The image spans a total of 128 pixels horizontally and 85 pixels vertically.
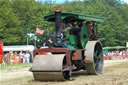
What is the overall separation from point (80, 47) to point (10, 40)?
117ft

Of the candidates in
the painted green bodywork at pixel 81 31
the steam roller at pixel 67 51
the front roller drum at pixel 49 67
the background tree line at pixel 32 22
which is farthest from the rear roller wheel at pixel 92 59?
the background tree line at pixel 32 22

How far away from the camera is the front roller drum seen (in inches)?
389

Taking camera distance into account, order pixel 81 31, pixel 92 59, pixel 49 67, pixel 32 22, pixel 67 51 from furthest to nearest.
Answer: pixel 32 22 < pixel 81 31 < pixel 92 59 < pixel 67 51 < pixel 49 67

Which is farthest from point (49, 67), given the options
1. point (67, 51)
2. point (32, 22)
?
point (32, 22)

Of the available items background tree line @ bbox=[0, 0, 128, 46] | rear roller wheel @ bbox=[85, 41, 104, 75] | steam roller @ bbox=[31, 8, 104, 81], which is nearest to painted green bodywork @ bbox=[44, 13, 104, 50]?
steam roller @ bbox=[31, 8, 104, 81]

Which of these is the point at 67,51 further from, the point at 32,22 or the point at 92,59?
the point at 32,22

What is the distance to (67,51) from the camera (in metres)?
10.4

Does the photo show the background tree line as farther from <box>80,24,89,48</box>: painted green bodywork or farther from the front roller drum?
the front roller drum

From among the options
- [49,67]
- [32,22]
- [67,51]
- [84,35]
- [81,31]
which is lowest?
[49,67]

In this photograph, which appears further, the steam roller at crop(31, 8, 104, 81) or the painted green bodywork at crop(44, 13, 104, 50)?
the painted green bodywork at crop(44, 13, 104, 50)

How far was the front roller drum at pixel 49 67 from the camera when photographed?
9.88 m

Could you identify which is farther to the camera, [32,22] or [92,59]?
[32,22]

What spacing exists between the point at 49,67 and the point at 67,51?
93 cm

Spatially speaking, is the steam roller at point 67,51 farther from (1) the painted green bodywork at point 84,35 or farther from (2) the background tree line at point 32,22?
(2) the background tree line at point 32,22
